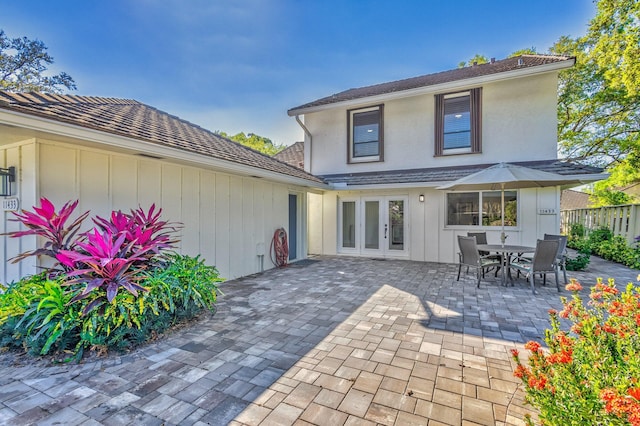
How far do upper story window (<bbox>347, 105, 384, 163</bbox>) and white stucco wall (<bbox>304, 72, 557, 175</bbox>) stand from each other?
0.64ft

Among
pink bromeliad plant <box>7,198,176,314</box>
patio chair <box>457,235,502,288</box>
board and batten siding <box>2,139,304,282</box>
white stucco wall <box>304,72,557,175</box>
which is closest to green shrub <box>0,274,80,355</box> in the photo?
pink bromeliad plant <box>7,198,176,314</box>

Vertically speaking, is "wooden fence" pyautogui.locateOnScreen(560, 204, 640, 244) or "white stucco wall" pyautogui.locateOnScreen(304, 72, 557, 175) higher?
"white stucco wall" pyautogui.locateOnScreen(304, 72, 557, 175)

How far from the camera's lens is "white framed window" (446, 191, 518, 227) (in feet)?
27.9

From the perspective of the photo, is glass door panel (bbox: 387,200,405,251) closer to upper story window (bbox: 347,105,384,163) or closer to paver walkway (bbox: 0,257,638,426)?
upper story window (bbox: 347,105,384,163)

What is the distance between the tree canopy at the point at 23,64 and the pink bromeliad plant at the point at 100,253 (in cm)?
1779

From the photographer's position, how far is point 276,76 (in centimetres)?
1260

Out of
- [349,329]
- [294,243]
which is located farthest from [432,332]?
[294,243]

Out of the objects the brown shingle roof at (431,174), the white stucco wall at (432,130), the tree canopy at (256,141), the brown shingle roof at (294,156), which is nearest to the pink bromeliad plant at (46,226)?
the brown shingle roof at (431,174)

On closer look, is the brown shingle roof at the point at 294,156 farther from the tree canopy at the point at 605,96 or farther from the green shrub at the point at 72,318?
the tree canopy at the point at 605,96

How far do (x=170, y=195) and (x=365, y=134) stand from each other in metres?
7.14

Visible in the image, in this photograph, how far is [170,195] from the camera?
18.4 ft

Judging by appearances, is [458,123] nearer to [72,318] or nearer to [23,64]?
[72,318]

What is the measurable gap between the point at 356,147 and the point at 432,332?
26.2 ft

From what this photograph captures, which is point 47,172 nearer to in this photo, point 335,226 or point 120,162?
point 120,162
